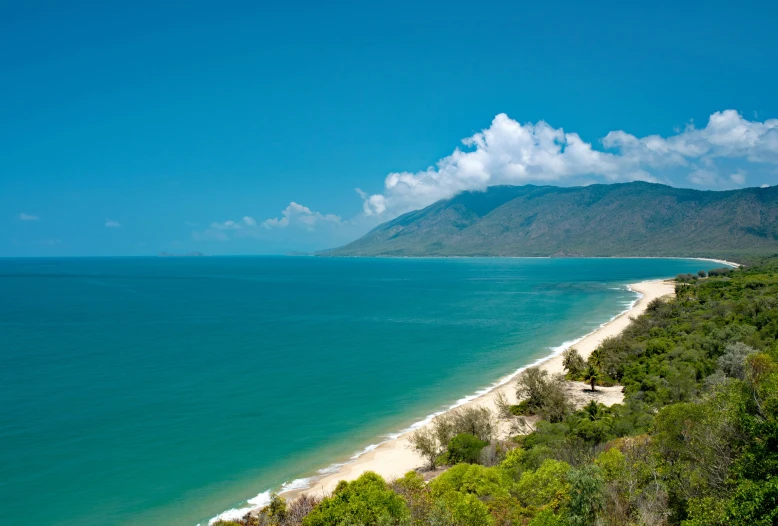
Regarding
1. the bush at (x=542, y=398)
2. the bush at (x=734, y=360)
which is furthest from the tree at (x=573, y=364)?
the bush at (x=734, y=360)

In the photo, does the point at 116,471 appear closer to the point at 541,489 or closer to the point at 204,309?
the point at 541,489

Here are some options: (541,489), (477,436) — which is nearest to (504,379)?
(477,436)

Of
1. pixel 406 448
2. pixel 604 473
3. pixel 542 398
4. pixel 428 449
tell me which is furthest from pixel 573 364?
pixel 604 473

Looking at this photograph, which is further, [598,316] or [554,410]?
[598,316]

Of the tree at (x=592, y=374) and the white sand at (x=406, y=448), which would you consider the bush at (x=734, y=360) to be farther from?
the tree at (x=592, y=374)

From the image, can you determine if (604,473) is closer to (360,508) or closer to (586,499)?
(586,499)
